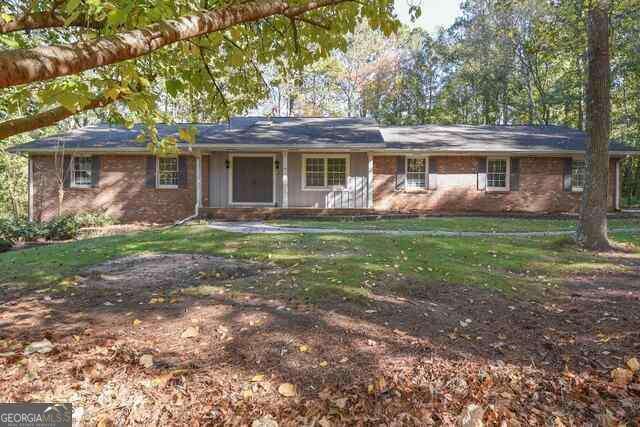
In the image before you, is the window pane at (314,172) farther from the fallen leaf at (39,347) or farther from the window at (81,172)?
the fallen leaf at (39,347)

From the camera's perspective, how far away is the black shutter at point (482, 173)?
15.9m

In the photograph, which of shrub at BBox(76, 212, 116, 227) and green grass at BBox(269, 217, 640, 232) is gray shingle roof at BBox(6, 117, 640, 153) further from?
green grass at BBox(269, 217, 640, 232)

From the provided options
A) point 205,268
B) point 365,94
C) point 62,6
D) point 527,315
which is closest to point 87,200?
point 205,268

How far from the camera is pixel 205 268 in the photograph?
566cm

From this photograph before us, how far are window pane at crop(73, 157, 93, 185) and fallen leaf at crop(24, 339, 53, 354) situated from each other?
48.7 ft

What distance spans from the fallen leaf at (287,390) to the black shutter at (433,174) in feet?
47.1

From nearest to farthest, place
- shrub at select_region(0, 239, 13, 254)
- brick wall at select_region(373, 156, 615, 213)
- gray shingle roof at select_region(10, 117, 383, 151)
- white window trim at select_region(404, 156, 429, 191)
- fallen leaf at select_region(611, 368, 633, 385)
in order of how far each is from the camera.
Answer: fallen leaf at select_region(611, 368, 633, 385) < shrub at select_region(0, 239, 13, 254) < gray shingle roof at select_region(10, 117, 383, 151) < brick wall at select_region(373, 156, 615, 213) < white window trim at select_region(404, 156, 429, 191)

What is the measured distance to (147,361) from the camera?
2.72 m

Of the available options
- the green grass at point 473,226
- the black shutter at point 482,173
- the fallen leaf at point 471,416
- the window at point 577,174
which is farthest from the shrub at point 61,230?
the window at point 577,174

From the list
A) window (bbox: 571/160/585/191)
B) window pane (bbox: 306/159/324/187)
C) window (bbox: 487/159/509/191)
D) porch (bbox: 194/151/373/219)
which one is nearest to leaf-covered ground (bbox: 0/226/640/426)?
porch (bbox: 194/151/373/219)

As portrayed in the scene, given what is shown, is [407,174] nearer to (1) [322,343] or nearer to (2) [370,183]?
(2) [370,183]

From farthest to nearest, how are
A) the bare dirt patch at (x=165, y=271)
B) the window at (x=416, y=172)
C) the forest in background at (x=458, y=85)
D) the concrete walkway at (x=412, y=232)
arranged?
the forest in background at (x=458, y=85) < the window at (x=416, y=172) < the concrete walkway at (x=412, y=232) < the bare dirt patch at (x=165, y=271)

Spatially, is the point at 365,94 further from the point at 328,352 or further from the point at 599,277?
the point at 328,352

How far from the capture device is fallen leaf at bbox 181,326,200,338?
319 centimetres
